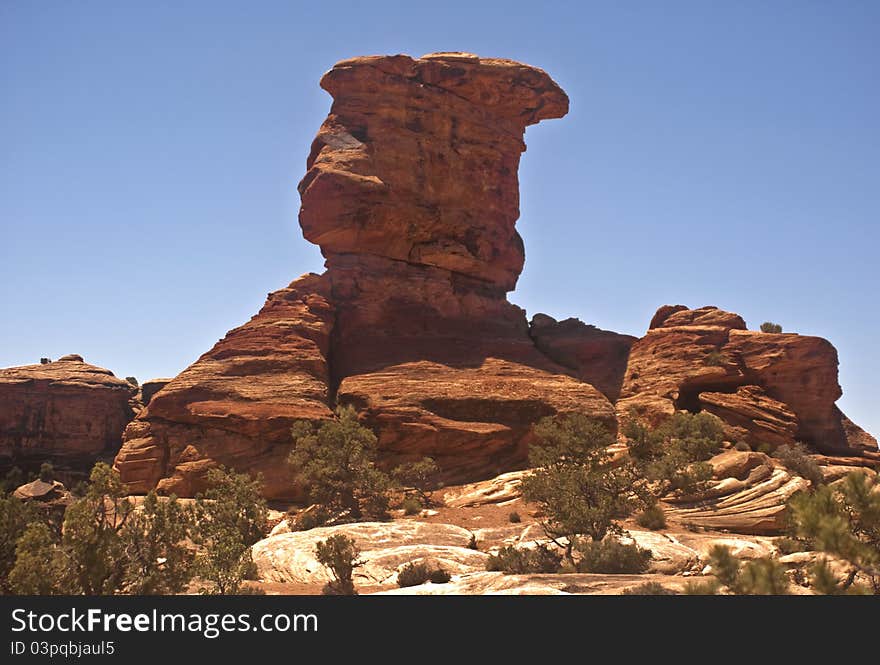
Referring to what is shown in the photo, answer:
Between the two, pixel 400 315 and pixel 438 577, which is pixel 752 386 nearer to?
pixel 400 315

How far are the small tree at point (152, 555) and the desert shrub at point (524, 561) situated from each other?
9.45 m

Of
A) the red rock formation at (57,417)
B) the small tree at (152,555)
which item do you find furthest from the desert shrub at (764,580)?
the red rock formation at (57,417)

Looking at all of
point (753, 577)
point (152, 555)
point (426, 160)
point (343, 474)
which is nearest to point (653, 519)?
point (343, 474)

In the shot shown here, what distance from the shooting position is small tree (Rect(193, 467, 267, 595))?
19906mm

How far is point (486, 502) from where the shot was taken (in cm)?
3481

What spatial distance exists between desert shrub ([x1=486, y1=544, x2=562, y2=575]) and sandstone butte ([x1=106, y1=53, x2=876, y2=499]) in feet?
47.2

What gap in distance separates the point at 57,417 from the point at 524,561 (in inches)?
1519

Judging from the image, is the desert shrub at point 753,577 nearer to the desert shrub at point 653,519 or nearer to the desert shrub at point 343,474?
the desert shrub at point 653,519

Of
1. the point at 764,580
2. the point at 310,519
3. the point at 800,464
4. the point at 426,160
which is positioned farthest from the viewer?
the point at 426,160

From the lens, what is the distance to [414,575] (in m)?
22.2

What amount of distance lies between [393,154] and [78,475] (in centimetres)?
2922

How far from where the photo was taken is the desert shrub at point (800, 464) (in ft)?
110

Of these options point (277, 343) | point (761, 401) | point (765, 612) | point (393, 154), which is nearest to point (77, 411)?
point (277, 343)

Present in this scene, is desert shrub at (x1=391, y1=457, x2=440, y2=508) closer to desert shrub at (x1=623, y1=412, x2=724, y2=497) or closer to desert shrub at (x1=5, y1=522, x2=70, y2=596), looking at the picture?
desert shrub at (x1=623, y1=412, x2=724, y2=497)
